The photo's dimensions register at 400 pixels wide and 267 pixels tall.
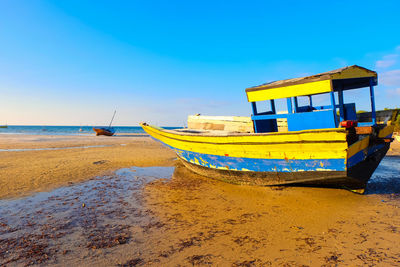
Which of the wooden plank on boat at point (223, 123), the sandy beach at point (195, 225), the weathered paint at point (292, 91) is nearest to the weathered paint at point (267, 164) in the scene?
the sandy beach at point (195, 225)

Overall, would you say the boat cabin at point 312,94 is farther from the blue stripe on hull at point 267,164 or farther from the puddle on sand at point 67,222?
the puddle on sand at point 67,222

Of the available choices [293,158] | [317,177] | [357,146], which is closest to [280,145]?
[293,158]

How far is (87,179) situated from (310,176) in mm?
6438

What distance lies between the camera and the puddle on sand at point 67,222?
110 inches

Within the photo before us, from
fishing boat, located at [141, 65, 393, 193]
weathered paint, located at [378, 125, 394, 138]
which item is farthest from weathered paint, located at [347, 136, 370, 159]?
weathered paint, located at [378, 125, 394, 138]

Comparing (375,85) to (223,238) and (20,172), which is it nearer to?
(223,238)

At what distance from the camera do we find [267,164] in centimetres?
510

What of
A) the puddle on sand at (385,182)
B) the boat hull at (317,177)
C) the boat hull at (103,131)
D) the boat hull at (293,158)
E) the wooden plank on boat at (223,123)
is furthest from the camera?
the boat hull at (103,131)

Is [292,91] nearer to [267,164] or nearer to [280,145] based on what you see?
[280,145]

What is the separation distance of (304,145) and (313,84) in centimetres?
152

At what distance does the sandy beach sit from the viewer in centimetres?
266

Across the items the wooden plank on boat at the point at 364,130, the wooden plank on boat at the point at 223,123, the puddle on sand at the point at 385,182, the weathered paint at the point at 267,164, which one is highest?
the wooden plank on boat at the point at 223,123

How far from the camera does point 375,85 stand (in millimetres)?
5977

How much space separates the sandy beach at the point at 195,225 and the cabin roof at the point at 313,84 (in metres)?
2.45
